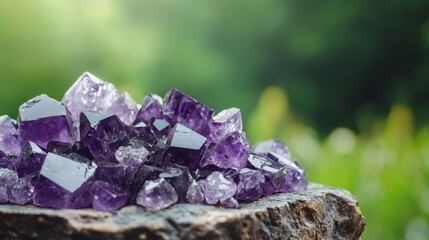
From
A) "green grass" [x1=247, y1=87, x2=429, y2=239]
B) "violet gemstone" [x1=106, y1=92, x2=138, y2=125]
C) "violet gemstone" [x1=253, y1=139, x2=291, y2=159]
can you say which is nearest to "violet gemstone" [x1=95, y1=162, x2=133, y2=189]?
"violet gemstone" [x1=106, y1=92, x2=138, y2=125]

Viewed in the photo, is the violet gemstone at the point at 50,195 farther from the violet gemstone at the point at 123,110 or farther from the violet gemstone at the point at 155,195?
the violet gemstone at the point at 123,110

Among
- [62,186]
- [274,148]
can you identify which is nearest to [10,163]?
[62,186]

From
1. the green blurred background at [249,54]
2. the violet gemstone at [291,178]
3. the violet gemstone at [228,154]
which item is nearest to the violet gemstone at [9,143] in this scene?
the violet gemstone at [228,154]

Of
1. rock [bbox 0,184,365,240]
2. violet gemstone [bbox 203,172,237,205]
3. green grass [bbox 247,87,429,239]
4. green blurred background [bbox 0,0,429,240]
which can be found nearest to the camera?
rock [bbox 0,184,365,240]

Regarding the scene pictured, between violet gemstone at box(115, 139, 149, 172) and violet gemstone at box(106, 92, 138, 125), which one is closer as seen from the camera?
violet gemstone at box(115, 139, 149, 172)

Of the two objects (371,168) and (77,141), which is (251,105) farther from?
(77,141)

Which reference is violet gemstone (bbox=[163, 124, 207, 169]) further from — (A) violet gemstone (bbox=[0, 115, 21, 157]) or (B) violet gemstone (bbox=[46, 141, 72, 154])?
(A) violet gemstone (bbox=[0, 115, 21, 157])

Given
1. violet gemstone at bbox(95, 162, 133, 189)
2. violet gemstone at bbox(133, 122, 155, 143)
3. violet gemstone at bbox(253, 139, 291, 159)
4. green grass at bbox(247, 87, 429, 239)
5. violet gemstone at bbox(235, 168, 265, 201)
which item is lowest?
violet gemstone at bbox(95, 162, 133, 189)

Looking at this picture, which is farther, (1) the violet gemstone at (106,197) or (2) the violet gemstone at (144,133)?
(2) the violet gemstone at (144,133)

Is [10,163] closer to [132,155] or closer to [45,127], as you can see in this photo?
[45,127]
